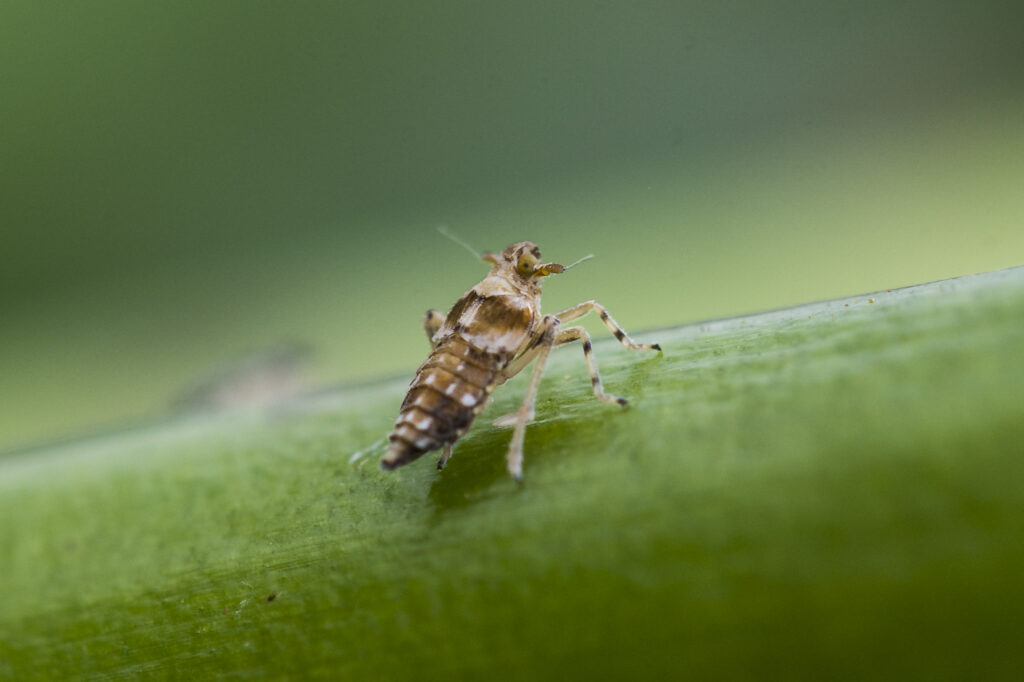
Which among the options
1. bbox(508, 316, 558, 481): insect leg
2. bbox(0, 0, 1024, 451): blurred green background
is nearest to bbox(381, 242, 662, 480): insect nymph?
bbox(508, 316, 558, 481): insect leg

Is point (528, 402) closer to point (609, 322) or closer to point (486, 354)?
point (486, 354)

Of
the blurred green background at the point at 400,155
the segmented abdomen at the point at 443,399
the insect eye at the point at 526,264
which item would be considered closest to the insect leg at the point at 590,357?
the segmented abdomen at the point at 443,399

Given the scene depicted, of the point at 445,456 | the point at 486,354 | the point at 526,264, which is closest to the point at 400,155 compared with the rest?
the point at 526,264

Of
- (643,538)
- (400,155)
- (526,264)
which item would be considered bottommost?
(643,538)

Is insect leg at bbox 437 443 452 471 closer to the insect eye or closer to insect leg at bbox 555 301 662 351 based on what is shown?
insect leg at bbox 555 301 662 351

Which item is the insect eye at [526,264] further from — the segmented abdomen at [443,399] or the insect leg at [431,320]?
the segmented abdomen at [443,399]
